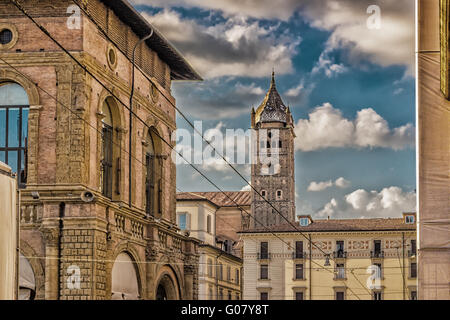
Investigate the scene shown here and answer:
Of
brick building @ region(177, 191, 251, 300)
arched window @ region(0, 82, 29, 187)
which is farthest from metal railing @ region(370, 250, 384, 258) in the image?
arched window @ region(0, 82, 29, 187)

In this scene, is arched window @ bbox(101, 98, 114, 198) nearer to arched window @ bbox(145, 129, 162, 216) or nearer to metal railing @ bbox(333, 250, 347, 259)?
arched window @ bbox(145, 129, 162, 216)

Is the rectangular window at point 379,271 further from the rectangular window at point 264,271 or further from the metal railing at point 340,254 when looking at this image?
the rectangular window at point 264,271

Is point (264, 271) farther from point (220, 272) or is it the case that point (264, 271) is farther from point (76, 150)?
point (76, 150)

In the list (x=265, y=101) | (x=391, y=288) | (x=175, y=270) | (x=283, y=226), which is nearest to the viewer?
(x=175, y=270)

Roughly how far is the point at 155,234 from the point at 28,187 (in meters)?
6.71

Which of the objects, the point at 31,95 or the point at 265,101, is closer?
the point at 31,95

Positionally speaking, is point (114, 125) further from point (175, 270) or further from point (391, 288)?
point (391, 288)

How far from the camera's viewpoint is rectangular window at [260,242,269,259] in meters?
81.5

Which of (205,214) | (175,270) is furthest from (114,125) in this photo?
(205,214)

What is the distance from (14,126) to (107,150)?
3695 millimetres

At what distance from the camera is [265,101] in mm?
136500

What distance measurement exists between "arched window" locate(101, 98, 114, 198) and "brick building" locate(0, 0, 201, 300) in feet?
0.11

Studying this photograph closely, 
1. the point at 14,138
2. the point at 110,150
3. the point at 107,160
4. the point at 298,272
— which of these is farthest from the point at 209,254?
the point at 14,138

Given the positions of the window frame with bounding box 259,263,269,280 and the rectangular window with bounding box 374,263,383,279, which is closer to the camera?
the rectangular window with bounding box 374,263,383,279
